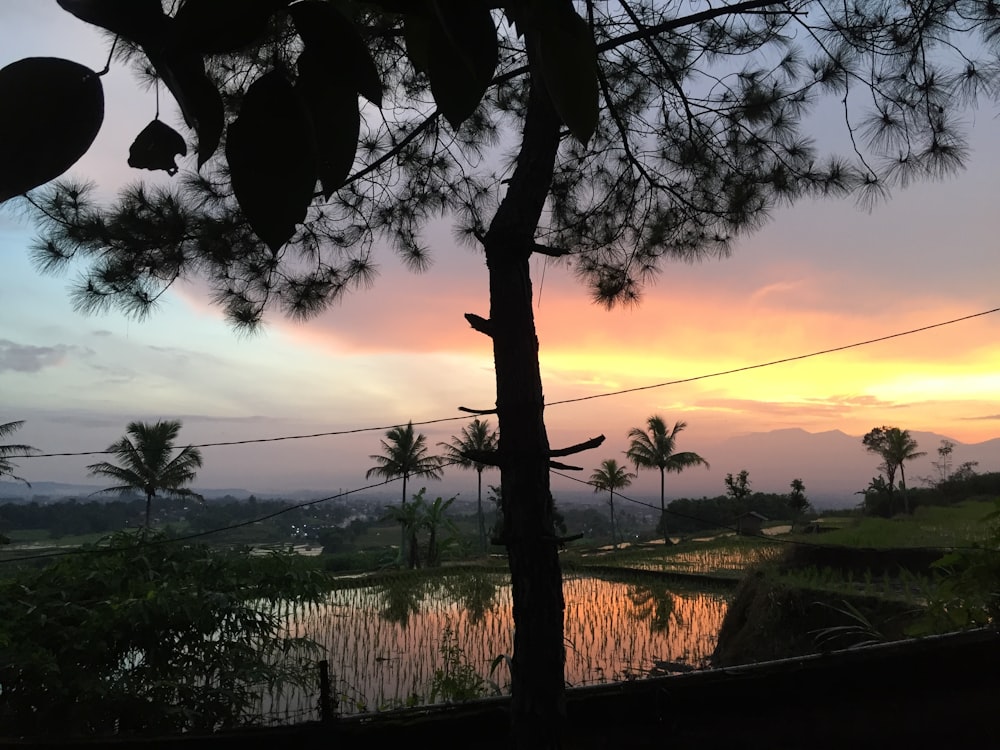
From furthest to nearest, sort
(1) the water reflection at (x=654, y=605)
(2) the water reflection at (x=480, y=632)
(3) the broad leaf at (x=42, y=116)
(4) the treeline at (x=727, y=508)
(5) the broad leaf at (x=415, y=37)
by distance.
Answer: (4) the treeline at (x=727, y=508) < (1) the water reflection at (x=654, y=605) < (2) the water reflection at (x=480, y=632) < (5) the broad leaf at (x=415, y=37) < (3) the broad leaf at (x=42, y=116)

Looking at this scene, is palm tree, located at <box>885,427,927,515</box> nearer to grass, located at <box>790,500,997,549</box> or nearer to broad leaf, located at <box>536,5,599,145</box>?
grass, located at <box>790,500,997,549</box>

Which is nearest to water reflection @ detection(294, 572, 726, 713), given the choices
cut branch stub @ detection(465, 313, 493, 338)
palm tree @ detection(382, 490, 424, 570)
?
cut branch stub @ detection(465, 313, 493, 338)

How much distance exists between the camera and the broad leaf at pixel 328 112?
24 cm

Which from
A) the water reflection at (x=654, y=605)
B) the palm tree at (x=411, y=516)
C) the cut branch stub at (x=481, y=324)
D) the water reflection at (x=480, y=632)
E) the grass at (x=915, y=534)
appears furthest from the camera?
the palm tree at (x=411, y=516)

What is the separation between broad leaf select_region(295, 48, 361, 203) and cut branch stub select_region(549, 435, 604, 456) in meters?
1.21

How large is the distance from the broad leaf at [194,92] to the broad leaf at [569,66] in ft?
0.47

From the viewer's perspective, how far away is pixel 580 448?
57.1 inches

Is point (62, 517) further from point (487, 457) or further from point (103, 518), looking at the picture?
point (487, 457)

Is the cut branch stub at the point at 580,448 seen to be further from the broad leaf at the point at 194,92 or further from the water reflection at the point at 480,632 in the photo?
the water reflection at the point at 480,632

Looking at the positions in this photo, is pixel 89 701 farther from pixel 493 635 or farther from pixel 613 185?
pixel 493 635

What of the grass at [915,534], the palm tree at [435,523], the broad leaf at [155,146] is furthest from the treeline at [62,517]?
the grass at [915,534]

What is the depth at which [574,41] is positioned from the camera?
0.81 ft

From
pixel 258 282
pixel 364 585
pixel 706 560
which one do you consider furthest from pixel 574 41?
pixel 706 560

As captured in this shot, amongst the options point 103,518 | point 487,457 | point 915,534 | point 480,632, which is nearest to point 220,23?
point 487,457
